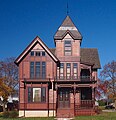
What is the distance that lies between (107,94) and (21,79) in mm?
33548

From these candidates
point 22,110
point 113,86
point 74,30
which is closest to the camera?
point 22,110

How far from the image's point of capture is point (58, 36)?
145 ft

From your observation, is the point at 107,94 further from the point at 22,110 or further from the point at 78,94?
the point at 22,110

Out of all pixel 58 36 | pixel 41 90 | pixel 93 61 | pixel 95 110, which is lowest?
pixel 95 110

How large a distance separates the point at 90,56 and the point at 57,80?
8944mm

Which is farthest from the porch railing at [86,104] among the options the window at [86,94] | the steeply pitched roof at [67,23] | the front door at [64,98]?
the steeply pitched roof at [67,23]

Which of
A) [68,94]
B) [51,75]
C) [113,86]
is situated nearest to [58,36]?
[51,75]

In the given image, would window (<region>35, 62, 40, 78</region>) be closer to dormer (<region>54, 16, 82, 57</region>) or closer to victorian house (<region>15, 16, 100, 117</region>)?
victorian house (<region>15, 16, 100, 117</region>)

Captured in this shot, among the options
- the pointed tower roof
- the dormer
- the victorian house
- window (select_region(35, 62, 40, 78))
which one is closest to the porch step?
the victorian house

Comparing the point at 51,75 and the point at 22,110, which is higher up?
the point at 51,75

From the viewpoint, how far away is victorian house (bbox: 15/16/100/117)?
137 ft

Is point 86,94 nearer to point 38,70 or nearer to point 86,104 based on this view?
point 86,104

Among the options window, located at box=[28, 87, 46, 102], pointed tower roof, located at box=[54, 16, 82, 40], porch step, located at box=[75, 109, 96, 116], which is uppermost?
pointed tower roof, located at box=[54, 16, 82, 40]

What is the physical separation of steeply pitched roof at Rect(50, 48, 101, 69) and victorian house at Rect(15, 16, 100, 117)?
3.08 feet
